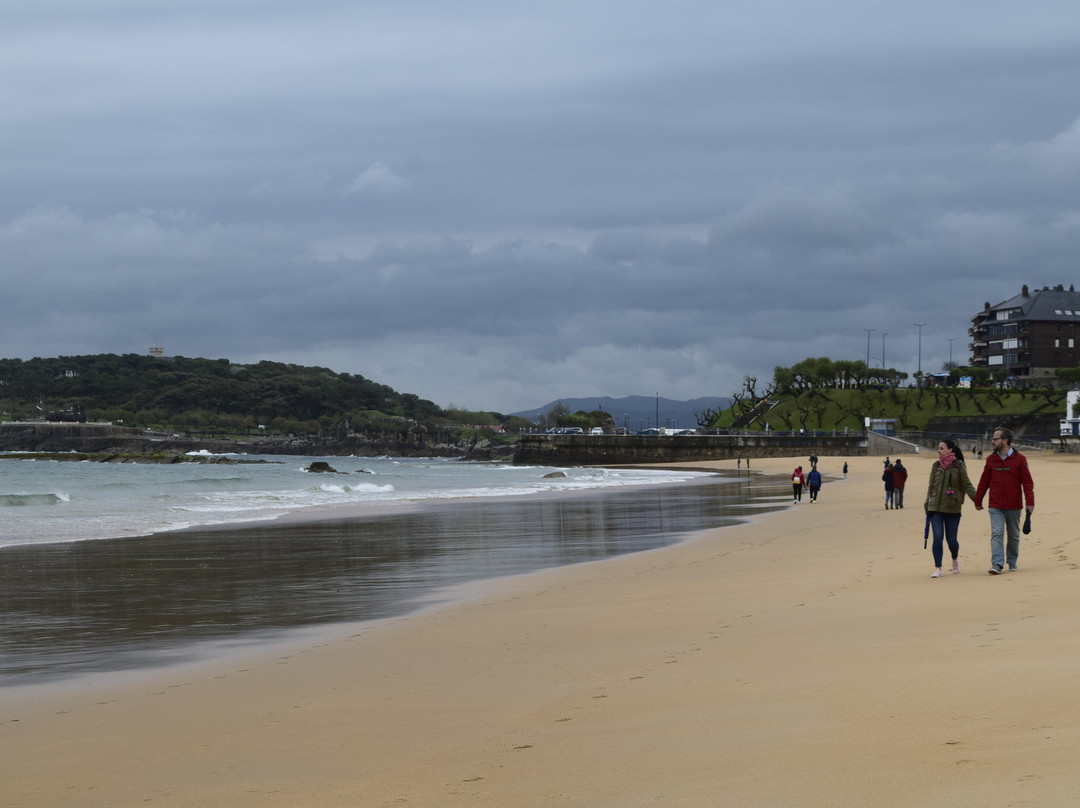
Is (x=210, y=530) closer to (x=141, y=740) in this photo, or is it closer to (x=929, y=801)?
(x=141, y=740)

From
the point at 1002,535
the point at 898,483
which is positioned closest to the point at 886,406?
the point at 898,483

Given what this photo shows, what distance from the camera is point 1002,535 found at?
460 inches

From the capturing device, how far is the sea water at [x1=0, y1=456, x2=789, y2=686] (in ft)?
34.2

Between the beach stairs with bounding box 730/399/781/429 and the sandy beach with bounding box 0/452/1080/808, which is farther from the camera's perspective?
the beach stairs with bounding box 730/399/781/429

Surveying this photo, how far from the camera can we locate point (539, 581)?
47.8ft

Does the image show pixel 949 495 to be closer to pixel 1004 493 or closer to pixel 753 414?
pixel 1004 493

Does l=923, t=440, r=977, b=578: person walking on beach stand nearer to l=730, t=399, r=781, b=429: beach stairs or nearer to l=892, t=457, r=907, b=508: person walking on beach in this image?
l=892, t=457, r=907, b=508: person walking on beach

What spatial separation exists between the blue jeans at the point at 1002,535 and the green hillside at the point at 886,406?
94.6 metres

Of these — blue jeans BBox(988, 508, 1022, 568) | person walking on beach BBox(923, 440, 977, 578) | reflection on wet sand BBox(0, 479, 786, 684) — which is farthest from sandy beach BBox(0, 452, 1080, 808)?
reflection on wet sand BBox(0, 479, 786, 684)

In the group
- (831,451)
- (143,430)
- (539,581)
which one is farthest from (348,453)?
(539,581)

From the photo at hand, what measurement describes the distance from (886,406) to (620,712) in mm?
112985

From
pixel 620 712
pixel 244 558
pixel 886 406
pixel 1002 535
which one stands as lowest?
pixel 244 558

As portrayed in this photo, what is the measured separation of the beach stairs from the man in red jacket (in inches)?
4340

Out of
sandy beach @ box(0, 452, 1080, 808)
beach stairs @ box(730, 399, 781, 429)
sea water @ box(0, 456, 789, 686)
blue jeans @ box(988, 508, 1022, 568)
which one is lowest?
sea water @ box(0, 456, 789, 686)
